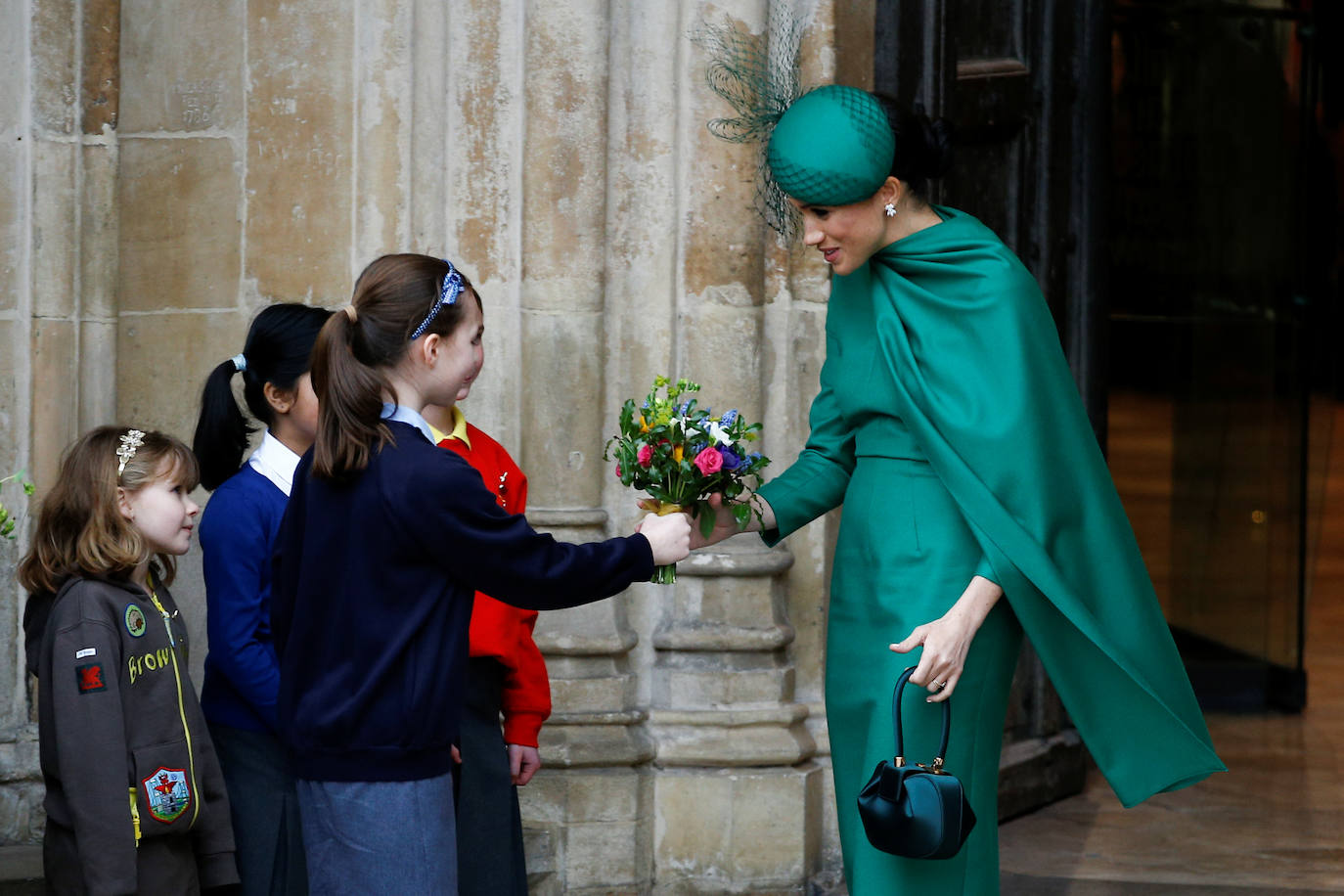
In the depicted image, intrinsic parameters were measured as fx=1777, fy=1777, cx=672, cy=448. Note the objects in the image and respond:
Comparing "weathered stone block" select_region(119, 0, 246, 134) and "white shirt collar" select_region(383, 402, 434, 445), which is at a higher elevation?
"weathered stone block" select_region(119, 0, 246, 134)

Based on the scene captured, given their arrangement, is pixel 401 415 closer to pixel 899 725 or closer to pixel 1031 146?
pixel 899 725

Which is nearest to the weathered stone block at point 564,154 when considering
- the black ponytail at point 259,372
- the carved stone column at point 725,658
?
the carved stone column at point 725,658

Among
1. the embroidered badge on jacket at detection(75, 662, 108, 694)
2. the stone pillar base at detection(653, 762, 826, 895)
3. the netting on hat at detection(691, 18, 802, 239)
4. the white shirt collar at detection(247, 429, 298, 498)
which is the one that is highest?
the netting on hat at detection(691, 18, 802, 239)

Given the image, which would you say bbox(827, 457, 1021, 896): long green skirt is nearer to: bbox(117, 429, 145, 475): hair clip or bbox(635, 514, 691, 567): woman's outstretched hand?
bbox(635, 514, 691, 567): woman's outstretched hand

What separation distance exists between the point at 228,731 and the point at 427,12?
185 cm

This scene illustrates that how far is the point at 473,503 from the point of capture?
8.12ft

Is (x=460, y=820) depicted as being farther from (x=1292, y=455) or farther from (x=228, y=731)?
(x=1292, y=455)

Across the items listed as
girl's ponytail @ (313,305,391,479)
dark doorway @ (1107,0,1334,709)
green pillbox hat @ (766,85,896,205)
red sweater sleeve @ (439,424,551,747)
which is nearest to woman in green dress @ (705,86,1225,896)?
green pillbox hat @ (766,85,896,205)

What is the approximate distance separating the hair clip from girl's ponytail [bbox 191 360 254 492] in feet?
0.89

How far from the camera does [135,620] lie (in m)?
2.88

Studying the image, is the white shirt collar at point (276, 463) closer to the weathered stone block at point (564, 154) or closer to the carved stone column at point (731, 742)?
the weathered stone block at point (564, 154)

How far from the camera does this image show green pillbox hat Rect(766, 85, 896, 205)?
9.20 feet

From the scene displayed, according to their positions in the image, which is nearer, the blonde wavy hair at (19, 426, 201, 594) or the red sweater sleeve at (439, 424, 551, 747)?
the blonde wavy hair at (19, 426, 201, 594)

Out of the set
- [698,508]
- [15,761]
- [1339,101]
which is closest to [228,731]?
[698,508]
